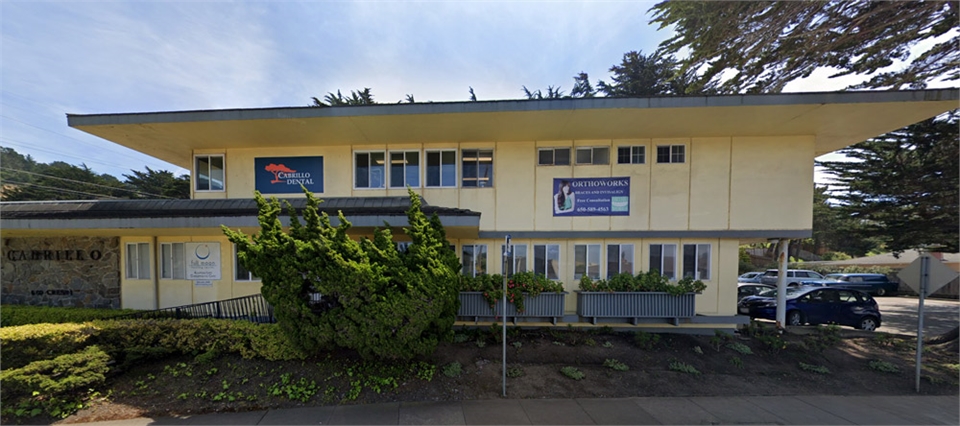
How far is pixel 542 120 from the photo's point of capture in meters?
7.49

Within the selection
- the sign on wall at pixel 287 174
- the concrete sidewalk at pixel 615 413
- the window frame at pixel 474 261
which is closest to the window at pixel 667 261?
the concrete sidewalk at pixel 615 413

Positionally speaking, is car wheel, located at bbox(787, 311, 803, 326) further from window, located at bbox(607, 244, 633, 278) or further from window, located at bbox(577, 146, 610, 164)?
window, located at bbox(577, 146, 610, 164)

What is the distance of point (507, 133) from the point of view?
8211 mm

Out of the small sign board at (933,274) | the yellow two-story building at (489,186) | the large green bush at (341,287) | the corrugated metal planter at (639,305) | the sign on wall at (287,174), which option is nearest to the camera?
the large green bush at (341,287)

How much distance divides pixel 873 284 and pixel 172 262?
37282 mm

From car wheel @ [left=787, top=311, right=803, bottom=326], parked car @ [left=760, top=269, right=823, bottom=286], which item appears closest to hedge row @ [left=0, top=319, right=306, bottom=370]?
car wheel @ [left=787, top=311, right=803, bottom=326]

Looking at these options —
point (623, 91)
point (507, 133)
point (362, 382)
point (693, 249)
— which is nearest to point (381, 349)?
point (362, 382)

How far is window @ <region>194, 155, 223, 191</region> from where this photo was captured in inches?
360

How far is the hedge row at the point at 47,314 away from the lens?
818 cm

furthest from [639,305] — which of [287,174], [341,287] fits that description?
[287,174]

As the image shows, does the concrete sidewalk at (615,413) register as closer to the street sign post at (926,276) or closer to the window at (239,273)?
the street sign post at (926,276)

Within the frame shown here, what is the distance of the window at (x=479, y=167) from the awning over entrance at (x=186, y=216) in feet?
4.64

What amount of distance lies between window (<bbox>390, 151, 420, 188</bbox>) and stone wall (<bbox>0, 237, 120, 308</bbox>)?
28.1ft

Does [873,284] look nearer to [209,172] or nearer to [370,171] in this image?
[370,171]
